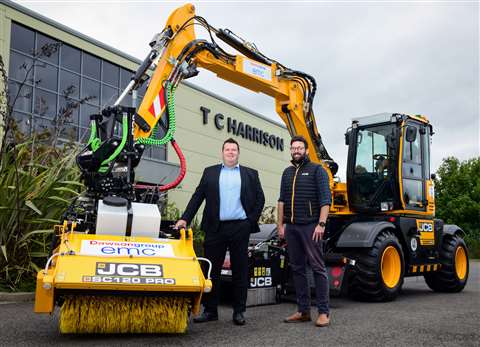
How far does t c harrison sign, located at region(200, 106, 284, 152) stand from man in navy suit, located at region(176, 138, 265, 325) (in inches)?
748

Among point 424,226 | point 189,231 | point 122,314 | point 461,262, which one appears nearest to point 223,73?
point 189,231

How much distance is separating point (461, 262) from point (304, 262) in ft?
15.8

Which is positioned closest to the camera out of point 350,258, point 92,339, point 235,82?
point 92,339

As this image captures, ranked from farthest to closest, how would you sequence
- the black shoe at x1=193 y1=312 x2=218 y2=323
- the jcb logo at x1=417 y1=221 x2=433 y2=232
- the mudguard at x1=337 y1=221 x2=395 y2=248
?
the jcb logo at x1=417 y1=221 x2=433 y2=232
the mudguard at x1=337 y1=221 x2=395 y2=248
the black shoe at x1=193 y1=312 x2=218 y2=323

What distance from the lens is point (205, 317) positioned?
5.10 metres

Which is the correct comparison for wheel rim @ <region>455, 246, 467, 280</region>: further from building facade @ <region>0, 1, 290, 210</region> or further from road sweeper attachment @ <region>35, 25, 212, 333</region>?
building facade @ <region>0, 1, 290, 210</region>

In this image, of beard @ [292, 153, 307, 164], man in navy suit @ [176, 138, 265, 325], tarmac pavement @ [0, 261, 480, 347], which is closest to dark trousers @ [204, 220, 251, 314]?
man in navy suit @ [176, 138, 265, 325]

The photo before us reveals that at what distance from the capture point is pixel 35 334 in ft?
14.3

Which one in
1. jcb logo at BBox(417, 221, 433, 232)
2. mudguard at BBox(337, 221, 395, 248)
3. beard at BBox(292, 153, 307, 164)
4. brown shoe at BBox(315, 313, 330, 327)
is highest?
beard at BBox(292, 153, 307, 164)

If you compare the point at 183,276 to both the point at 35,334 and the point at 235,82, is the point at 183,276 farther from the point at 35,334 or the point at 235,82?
the point at 235,82

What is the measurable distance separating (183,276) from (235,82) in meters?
3.99

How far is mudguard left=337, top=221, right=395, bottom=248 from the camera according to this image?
7027mm

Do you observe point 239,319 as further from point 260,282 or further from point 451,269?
point 451,269

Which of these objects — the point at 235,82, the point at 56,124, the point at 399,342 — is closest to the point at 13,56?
the point at 56,124
